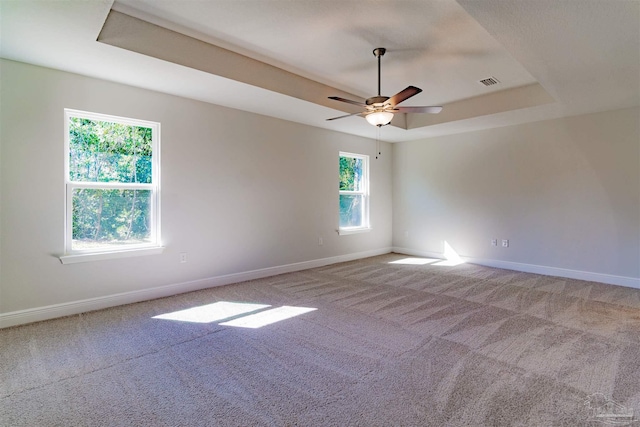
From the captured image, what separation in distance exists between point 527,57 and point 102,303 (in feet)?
16.0

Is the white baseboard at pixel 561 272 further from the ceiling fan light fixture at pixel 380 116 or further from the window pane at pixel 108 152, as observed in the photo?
the window pane at pixel 108 152

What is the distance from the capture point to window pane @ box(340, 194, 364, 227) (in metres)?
6.16

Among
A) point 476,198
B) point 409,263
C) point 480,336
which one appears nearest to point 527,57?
point 480,336

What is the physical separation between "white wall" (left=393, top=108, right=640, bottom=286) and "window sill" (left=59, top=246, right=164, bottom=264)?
195 inches

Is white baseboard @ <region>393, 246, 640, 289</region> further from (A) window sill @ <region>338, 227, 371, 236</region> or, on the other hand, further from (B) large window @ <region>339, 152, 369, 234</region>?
(B) large window @ <region>339, 152, 369, 234</region>

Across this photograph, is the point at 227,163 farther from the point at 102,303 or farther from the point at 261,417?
the point at 261,417

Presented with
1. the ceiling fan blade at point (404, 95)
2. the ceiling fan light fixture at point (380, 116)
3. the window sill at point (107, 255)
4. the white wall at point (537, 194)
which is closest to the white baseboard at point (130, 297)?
the window sill at point (107, 255)

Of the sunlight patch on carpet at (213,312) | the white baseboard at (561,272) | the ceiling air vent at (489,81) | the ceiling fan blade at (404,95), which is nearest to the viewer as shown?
the ceiling fan blade at (404,95)

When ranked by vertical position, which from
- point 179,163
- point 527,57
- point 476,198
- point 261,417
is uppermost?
point 527,57

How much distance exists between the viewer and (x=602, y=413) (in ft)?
5.80

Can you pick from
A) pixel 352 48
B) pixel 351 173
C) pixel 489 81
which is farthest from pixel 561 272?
pixel 352 48

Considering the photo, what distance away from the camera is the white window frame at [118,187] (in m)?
3.27

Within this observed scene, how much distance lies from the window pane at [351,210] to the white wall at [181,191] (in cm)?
29

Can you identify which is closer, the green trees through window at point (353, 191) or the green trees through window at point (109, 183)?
the green trees through window at point (109, 183)
